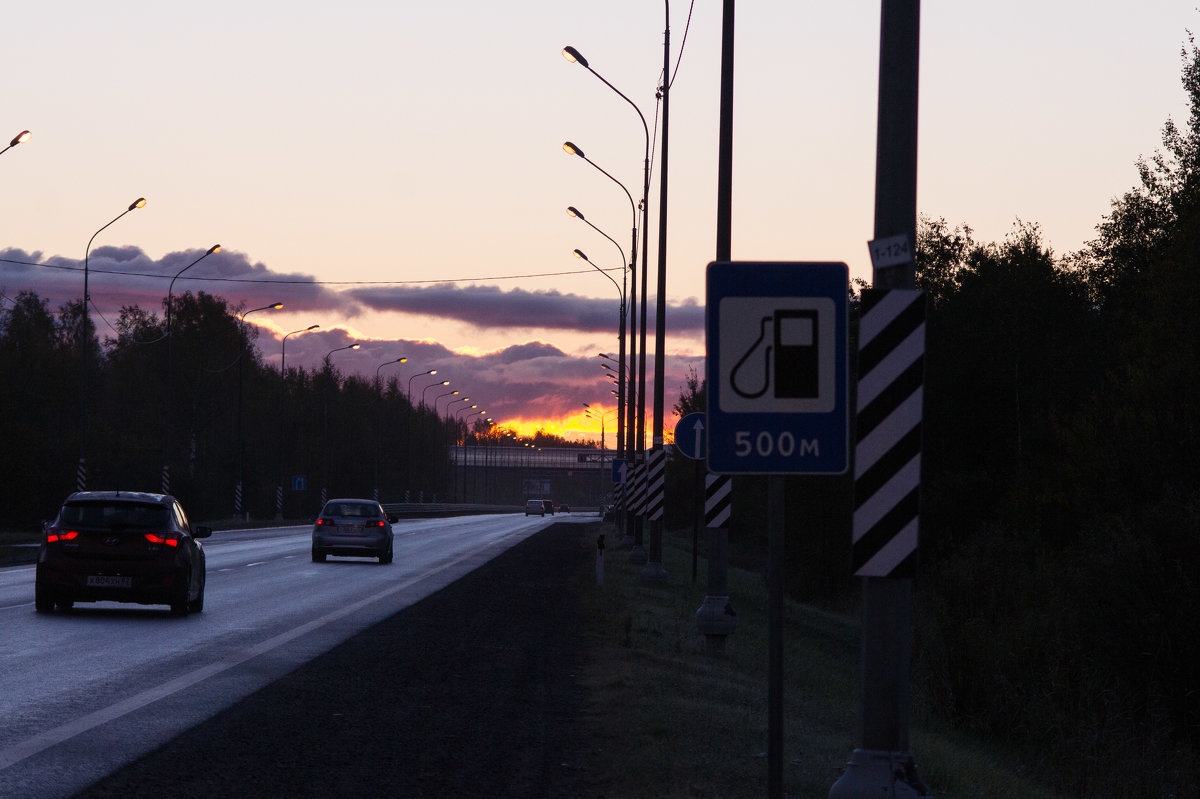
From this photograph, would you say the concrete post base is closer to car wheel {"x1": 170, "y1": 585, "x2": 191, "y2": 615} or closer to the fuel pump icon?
the fuel pump icon

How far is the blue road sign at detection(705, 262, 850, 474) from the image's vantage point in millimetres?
6281

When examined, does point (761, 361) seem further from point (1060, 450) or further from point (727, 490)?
point (1060, 450)

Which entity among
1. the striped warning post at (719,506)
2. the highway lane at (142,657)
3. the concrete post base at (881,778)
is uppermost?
the striped warning post at (719,506)

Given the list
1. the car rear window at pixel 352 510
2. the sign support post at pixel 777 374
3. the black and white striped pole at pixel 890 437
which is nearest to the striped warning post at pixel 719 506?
the black and white striped pole at pixel 890 437

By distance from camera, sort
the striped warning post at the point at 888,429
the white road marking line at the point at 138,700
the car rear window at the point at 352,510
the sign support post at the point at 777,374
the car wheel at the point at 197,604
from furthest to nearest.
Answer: the car rear window at the point at 352,510
the car wheel at the point at 197,604
the white road marking line at the point at 138,700
the striped warning post at the point at 888,429
the sign support post at the point at 777,374

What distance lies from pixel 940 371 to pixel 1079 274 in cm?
782

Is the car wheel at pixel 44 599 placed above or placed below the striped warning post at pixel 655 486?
below

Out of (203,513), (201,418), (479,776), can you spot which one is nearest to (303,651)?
(479,776)

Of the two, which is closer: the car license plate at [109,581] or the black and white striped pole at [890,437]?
the black and white striped pole at [890,437]

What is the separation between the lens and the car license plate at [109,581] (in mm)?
20312

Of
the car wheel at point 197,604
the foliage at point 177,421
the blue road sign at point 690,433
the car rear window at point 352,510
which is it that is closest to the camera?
the car wheel at point 197,604

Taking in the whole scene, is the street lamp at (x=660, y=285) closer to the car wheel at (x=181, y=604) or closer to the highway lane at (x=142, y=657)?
the highway lane at (x=142, y=657)

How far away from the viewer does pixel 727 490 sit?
57.6ft

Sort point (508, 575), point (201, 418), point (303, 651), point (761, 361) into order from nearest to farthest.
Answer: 1. point (761, 361)
2. point (303, 651)
3. point (508, 575)
4. point (201, 418)
